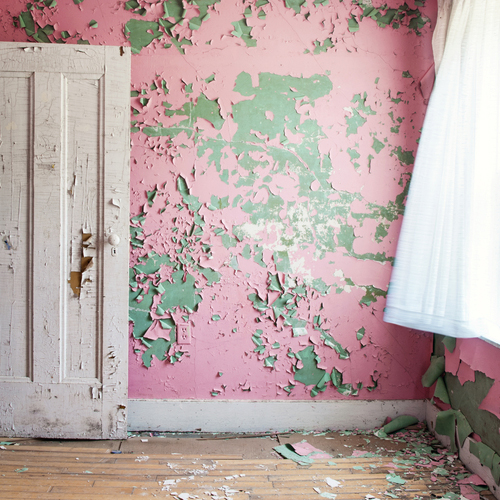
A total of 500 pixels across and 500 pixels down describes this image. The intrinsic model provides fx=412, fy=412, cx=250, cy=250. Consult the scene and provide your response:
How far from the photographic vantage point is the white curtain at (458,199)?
1.68m

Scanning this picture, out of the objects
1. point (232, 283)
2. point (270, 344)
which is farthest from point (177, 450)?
point (232, 283)

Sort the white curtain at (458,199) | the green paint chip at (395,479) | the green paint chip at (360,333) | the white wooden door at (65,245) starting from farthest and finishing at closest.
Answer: the green paint chip at (360,333) < the white wooden door at (65,245) < the green paint chip at (395,479) < the white curtain at (458,199)

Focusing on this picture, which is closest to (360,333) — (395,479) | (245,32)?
(395,479)

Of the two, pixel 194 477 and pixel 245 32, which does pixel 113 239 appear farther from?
pixel 245 32

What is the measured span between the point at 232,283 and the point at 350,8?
157cm

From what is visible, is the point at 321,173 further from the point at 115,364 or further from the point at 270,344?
the point at 115,364

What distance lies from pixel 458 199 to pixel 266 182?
3.03 ft

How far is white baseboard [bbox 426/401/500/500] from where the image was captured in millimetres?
1717

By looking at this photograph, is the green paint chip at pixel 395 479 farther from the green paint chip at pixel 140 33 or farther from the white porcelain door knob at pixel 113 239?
the green paint chip at pixel 140 33

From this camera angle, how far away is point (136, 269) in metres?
2.18

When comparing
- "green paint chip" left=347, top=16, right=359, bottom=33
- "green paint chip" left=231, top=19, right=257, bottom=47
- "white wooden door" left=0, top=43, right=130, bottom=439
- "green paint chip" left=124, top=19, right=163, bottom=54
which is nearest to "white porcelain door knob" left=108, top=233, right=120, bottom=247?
"white wooden door" left=0, top=43, right=130, bottom=439

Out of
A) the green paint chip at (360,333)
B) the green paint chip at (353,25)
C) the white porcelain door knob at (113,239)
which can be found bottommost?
the green paint chip at (360,333)

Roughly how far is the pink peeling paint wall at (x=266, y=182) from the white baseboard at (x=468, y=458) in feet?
0.47

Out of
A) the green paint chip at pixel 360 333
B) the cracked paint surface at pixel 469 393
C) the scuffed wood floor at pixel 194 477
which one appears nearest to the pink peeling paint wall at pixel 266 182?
the green paint chip at pixel 360 333
